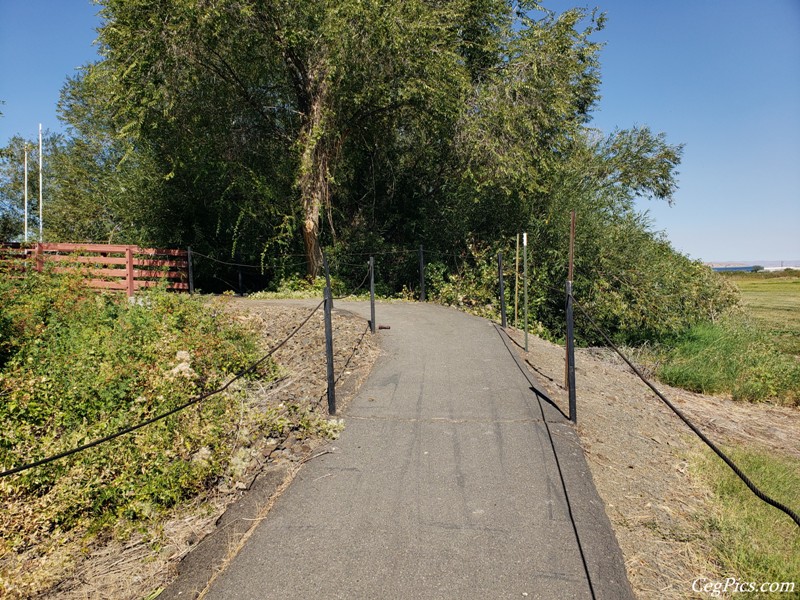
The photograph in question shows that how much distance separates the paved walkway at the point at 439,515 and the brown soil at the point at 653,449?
237mm

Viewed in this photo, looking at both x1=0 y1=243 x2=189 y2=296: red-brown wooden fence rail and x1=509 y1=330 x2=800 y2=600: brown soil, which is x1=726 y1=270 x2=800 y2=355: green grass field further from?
x1=0 y1=243 x2=189 y2=296: red-brown wooden fence rail

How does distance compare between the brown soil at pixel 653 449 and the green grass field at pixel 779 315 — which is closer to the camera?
the brown soil at pixel 653 449

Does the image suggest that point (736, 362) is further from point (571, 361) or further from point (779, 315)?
point (779, 315)

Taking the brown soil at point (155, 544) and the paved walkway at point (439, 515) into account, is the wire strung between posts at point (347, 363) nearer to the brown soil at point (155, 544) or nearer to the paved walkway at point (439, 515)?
the brown soil at point (155, 544)

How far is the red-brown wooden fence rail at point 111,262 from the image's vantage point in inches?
439

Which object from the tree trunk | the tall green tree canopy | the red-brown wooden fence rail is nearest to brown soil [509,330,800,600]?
the tall green tree canopy

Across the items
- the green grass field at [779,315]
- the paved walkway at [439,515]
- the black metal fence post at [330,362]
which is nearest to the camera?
the paved walkway at [439,515]

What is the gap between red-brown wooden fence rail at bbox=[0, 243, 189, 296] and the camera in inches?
439

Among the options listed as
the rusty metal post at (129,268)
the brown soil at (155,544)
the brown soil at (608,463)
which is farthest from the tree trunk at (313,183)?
the brown soil at (155,544)

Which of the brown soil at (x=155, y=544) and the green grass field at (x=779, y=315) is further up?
the green grass field at (x=779, y=315)

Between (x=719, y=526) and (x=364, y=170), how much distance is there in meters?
15.8

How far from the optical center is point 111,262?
13.5m

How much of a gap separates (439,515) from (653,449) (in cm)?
303

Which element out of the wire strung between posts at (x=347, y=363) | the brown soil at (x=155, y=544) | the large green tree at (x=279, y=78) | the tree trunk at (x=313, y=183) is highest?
the large green tree at (x=279, y=78)
